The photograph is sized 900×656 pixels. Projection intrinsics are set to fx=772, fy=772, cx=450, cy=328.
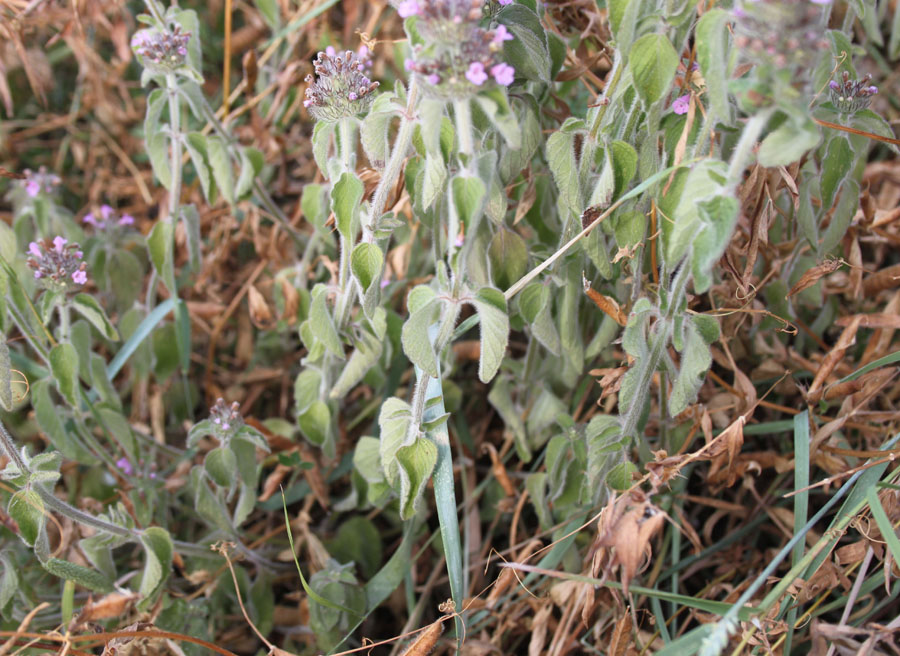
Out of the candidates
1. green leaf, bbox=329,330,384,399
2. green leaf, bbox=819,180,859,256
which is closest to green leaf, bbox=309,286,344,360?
green leaf, bbox=329,330,384,399

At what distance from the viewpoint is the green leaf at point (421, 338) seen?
1299mm

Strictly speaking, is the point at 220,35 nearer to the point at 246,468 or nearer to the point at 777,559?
the point at 246,468

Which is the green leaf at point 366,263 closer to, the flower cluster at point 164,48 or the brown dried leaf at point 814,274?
the flower cluster at point 164,48

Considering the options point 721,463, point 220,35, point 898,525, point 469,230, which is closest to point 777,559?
point 898,525

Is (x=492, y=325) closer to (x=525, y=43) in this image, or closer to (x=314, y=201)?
(x=525, y=43)

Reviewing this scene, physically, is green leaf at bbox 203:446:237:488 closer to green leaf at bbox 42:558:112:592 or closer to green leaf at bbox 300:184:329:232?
green leaf at bbox 42:558:112:592

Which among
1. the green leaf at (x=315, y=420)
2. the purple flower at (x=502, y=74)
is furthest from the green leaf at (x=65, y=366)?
the purple flower at (x=502, y=74)

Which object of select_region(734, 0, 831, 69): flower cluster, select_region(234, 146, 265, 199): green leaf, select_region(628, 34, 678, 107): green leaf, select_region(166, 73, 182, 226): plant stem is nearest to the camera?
select_region(734, 0, 831, 69): flower cluster

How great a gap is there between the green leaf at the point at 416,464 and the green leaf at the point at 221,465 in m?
0.43

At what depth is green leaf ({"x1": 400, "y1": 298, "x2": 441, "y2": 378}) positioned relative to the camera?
1.30 metres

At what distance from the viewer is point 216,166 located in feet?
6.15

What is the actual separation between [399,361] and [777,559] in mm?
1060

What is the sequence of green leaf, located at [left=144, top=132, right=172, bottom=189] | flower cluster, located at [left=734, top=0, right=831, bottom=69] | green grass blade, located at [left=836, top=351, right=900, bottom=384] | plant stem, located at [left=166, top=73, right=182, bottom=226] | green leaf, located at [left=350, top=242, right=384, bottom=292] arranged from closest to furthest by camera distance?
flower cluster, located at [left=734, top=0, right=831, bottom=69]
green leaf, located at [left=350, top=242, right=384, bottom=292]
green grass blade, located at [left=836, top=351, right=900, bottom=384]
plant stem, located at [left=166, top=73, right=182, bottom=226]
green leaf, located at [left=144, top=132, right=172, bottom=189]

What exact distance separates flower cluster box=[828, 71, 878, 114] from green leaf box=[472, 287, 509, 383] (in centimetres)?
79
